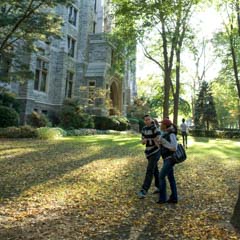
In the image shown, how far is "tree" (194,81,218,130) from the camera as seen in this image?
141 feet

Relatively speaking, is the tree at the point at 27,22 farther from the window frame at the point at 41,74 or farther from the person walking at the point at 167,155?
the person walking at the point at 167,155

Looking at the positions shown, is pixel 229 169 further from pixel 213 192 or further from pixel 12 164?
pixel 12 164

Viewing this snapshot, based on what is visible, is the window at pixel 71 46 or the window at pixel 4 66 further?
the window at pixel 71 46

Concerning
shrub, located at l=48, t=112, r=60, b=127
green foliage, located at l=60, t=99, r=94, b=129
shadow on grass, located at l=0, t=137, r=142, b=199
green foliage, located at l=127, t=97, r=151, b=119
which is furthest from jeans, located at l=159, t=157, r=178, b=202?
green foliage, located at l=127, t=97, r=151, b=119

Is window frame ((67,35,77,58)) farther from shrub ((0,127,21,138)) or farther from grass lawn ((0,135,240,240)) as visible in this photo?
grass lawn ((0,135,240,240))

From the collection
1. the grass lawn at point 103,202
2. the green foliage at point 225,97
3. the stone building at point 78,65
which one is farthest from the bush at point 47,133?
the green foliage at point 225,97

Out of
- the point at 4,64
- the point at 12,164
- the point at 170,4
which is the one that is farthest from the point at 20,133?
the point at 170,4

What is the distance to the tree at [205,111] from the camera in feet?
141

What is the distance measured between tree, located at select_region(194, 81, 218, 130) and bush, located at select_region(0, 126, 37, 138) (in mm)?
28259

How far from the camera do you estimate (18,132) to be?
17.7 meters

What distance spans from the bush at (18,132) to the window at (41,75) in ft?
26.3

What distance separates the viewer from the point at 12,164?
991 centimetres

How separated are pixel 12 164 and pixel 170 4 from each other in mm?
9390

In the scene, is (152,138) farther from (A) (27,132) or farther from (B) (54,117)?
(B) (54,117)
